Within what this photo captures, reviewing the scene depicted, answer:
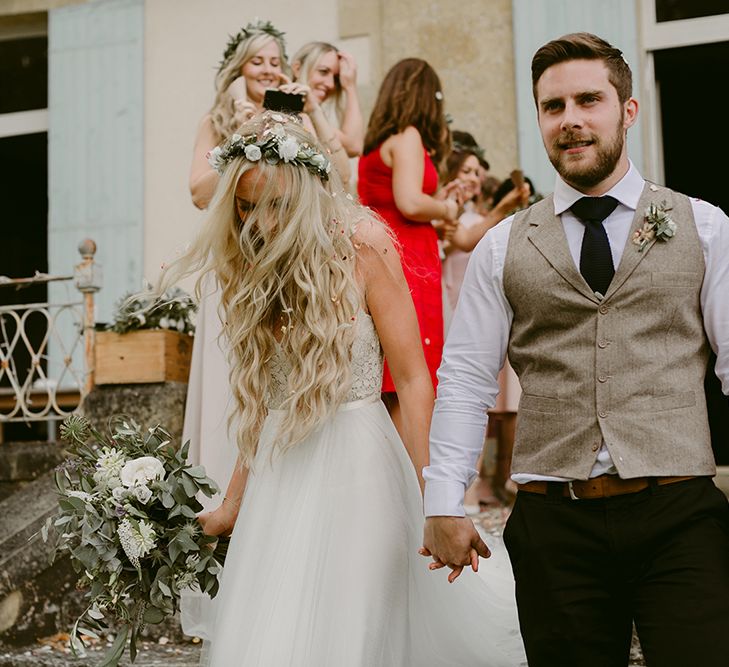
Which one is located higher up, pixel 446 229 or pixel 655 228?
pixel 446 229

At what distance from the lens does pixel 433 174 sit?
15.4 feet

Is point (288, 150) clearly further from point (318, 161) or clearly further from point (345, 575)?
point (345, 575)

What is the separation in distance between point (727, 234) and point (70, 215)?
615 cm

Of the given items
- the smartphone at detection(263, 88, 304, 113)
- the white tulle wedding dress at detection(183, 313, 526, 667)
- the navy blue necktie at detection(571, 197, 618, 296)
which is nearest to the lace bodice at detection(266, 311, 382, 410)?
the white tulle wedding dress at detection(183, 313, 526, 667)

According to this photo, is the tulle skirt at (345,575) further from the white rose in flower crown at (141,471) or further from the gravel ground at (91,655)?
the gravel ground at (91,655)

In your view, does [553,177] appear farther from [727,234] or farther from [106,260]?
[727,234]

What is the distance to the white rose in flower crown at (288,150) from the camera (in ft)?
9.45

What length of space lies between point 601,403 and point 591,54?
0.82 metres

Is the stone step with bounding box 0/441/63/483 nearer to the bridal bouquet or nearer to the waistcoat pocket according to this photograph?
the bridal bouquet

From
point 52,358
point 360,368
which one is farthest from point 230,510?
point 52,358

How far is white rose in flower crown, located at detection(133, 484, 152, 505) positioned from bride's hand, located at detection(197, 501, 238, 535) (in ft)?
0.90

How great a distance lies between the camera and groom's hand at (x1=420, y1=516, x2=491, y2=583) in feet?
8.36

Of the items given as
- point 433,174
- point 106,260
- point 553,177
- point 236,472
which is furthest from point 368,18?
point 236,472

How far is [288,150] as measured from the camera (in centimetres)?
288
